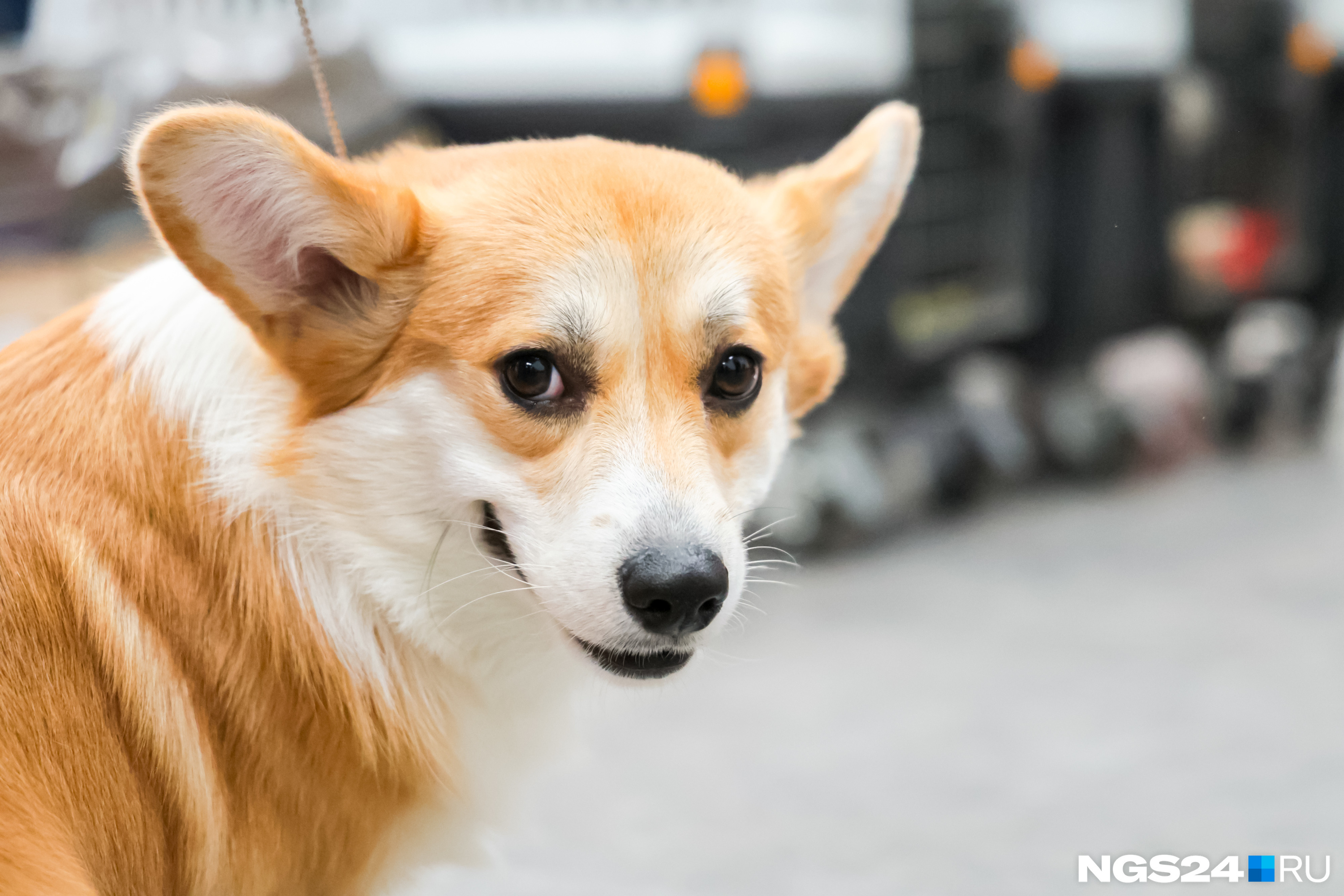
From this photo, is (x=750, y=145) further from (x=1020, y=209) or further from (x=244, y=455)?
(x=244, y=455)

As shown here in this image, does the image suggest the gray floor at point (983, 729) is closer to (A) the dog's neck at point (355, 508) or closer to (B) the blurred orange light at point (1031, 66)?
(A) the dog's neck at point (355, 508)

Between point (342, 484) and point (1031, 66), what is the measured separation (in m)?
2.76

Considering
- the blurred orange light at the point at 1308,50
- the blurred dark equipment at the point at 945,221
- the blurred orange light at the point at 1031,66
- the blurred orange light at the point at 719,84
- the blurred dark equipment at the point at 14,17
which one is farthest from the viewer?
the blurred orange light at the point at 1308,50

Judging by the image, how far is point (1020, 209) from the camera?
340cm

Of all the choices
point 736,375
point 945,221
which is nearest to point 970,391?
point 945,221

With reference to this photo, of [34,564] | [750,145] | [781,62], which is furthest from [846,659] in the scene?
[34,564]

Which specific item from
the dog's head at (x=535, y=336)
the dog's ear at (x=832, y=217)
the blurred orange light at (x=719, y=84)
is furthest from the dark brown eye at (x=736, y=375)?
the blurred orange light at (x=719, y=84)

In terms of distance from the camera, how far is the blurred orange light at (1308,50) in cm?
389

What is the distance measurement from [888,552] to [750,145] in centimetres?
114

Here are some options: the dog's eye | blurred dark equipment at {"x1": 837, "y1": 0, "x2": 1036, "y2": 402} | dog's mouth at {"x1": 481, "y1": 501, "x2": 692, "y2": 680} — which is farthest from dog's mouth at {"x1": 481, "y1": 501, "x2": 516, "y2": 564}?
blurred dark equipment at {"x1": 837, "y1": 0, "x2": 1036, "y2": 402}

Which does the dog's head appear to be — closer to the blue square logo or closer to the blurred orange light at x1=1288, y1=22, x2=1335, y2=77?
the blue square logo

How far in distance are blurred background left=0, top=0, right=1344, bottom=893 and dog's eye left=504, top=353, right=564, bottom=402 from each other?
0.54 m

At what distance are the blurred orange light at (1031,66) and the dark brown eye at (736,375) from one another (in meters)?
2.42

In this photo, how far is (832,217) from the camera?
Result: 1.28m
